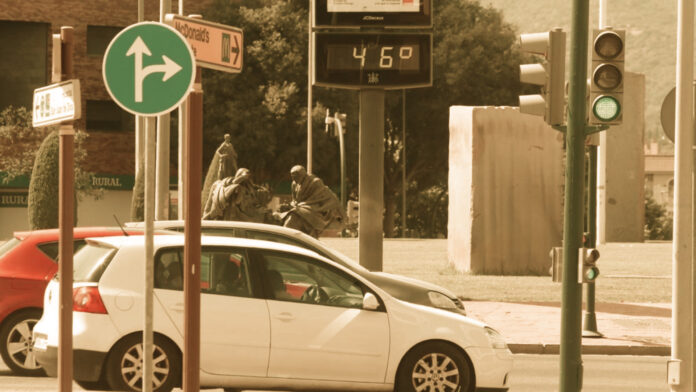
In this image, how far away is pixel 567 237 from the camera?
427 inches

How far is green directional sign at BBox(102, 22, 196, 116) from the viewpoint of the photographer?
7.18 metres

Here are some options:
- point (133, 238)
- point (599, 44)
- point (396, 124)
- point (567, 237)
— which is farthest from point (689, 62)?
point (396, 124)

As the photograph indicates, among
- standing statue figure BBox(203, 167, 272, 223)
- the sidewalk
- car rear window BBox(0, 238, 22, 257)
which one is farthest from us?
standing statue figure BBox(203, 167, 272, 223)

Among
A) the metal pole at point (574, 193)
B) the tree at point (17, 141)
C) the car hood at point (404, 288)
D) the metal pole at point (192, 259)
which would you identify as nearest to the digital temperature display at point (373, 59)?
the car hood at point (404, 288)

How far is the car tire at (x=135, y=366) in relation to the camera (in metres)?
10.6

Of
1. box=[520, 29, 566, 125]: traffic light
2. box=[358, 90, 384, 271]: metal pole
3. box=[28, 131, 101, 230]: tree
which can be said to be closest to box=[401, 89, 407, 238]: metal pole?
box=[28, 131, 101, 230]: tree

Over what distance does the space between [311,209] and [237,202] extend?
1.21 meters

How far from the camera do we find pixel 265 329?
10734mm

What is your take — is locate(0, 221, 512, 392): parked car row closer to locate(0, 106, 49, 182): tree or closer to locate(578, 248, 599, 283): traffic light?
locate(578, 248, 599, 283): traffic light

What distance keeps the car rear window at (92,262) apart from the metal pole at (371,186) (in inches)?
289

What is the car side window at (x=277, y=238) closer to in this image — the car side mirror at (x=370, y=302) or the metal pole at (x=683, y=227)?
the car side mirror at (x=370, y=302)

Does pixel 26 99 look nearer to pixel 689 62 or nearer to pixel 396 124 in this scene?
pixel 396 124

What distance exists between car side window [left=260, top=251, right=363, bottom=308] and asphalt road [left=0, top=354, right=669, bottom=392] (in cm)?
154

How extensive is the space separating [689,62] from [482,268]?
17704 mm
